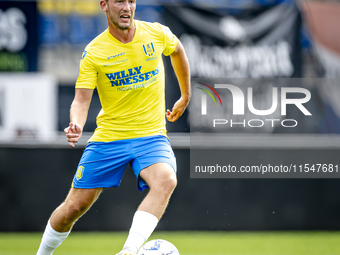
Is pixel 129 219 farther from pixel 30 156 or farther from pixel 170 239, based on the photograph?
pixel 30 156

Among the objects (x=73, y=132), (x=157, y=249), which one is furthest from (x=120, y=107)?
(x=157, y=249)

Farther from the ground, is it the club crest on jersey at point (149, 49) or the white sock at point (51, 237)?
the club crest on jersey at point (149, 49)

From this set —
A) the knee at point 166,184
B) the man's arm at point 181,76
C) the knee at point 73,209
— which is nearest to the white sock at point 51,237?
the knee at point 73,209

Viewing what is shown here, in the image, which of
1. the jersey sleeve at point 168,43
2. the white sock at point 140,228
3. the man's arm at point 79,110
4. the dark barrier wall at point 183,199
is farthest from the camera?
the dark barrier wall at point 183,199

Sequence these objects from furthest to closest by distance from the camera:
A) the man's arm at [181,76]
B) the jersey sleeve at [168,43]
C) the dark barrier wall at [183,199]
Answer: the dark barrier wall at [183,199]
the man's arm at [181,76]
the jersey sleeve at [168,43]

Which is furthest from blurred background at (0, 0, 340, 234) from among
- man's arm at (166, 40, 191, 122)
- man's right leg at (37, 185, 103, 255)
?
man's right leg at (37, 185, 103, 255)

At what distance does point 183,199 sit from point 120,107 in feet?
11.5

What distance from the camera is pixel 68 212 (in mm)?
4566

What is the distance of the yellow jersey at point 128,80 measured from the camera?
4414mm

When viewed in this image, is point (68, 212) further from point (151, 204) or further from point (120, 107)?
point (120, 107)

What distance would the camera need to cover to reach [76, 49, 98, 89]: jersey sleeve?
4348 millimetres

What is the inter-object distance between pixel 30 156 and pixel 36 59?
138 cm

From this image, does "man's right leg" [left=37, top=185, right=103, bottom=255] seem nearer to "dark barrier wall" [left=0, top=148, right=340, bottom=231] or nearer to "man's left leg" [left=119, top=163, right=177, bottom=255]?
"man's left leg" [left=119, top=163, right=177, bottom=255]

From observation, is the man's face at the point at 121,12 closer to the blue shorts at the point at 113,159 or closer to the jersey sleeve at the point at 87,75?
the jersey sleeve at the point at 87,75
